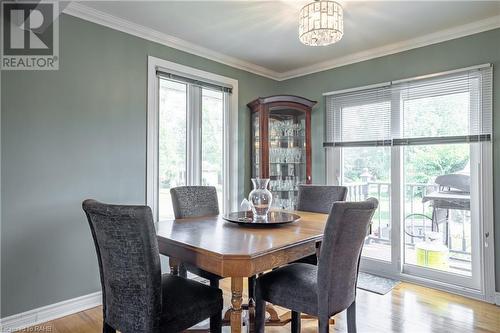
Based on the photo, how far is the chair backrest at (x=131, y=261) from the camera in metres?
1.29

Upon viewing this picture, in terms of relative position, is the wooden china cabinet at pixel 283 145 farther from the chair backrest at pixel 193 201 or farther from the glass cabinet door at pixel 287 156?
the chair backrest at pixel 193 201

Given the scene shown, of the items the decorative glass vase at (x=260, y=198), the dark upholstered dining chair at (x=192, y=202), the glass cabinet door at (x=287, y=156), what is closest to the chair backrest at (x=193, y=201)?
the dark upholstered dining chair at (x=192, y=202)

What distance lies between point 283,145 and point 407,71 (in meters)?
1.58

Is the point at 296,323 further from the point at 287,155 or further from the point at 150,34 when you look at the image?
the point at 150,34

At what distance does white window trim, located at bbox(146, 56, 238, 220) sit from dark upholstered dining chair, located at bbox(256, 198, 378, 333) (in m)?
1.60

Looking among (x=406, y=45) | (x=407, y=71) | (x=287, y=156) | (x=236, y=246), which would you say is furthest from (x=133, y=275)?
(x=406, y=45)

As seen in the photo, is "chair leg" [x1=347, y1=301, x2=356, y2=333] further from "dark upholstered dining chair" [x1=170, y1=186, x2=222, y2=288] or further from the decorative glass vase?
"dark upholstered dining chair" [x1=170, y1=186, x2=222, y2=288]

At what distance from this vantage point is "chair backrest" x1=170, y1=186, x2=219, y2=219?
2.38 m

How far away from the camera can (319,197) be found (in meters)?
2.73

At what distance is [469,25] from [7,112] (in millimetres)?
3883

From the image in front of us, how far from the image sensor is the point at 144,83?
289 centimetres

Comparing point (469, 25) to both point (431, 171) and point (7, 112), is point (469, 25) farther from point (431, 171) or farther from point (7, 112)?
point (7, 112)

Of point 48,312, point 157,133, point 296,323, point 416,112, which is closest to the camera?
point 296,323

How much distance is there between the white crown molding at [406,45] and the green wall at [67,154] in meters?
2.01
